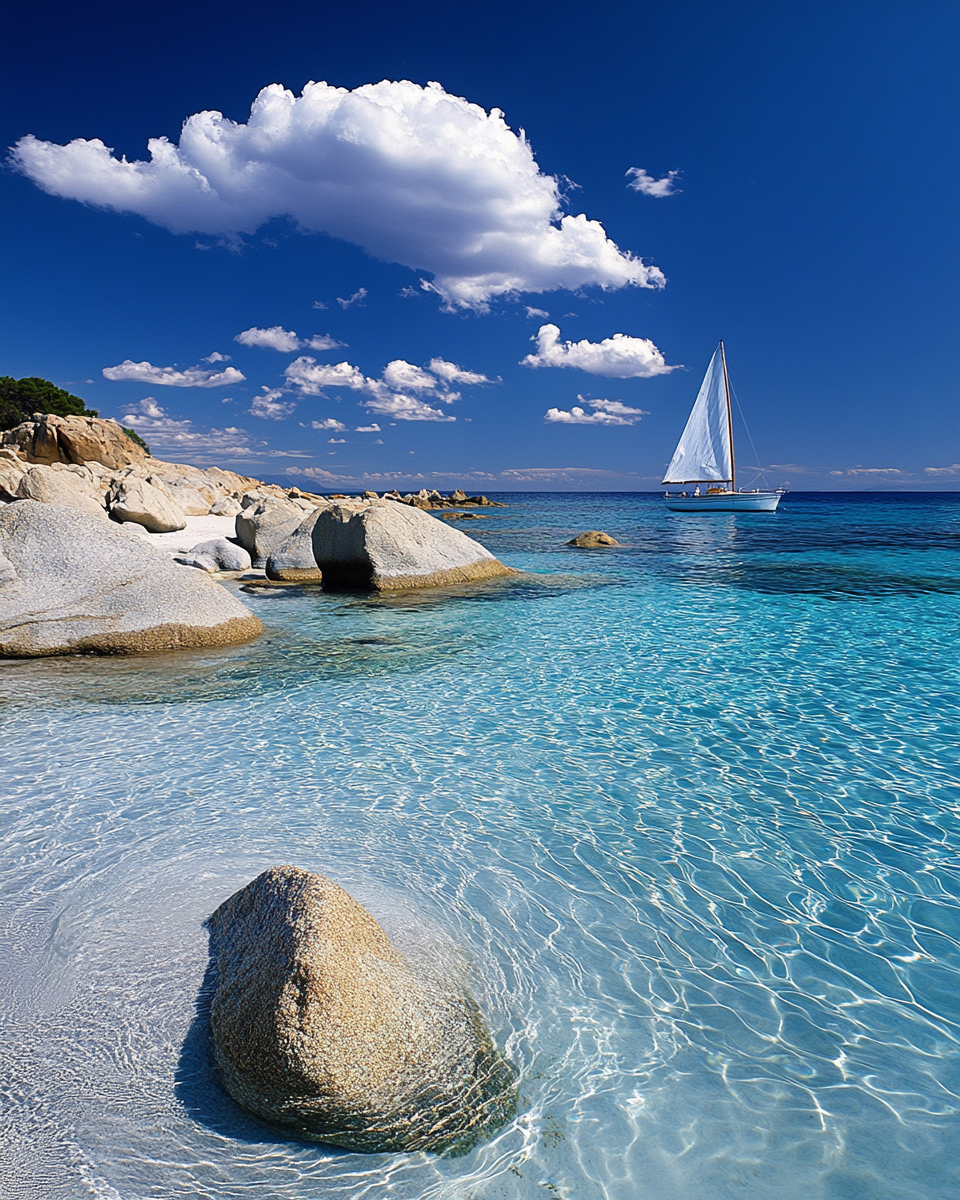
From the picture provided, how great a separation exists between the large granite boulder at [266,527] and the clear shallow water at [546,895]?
1027 centimetres

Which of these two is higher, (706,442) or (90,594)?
(706,442)

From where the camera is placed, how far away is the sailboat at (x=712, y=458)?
52.2 m

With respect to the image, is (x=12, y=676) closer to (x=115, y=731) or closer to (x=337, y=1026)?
(x=115, y=731)

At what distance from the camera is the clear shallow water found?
2.50m

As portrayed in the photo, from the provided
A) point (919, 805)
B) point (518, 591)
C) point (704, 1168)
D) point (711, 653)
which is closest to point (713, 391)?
point (518, 591)

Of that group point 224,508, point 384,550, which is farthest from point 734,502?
point 384,550

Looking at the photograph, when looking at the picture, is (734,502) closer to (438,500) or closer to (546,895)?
(438,500)

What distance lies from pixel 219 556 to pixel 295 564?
252 centimetres

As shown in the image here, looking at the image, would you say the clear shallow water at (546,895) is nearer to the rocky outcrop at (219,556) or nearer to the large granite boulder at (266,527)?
the rocky outcrop at (219,556)

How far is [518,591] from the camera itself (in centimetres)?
1617

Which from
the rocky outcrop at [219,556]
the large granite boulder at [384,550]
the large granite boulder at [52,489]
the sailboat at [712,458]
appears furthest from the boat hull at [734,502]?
the large granite boulder at [52,489]

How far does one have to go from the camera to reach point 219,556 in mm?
18391

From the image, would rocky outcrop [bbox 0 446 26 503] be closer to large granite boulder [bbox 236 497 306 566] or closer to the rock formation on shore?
the rock formation on shore

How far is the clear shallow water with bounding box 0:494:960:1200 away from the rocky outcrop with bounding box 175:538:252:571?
29.9 ft
